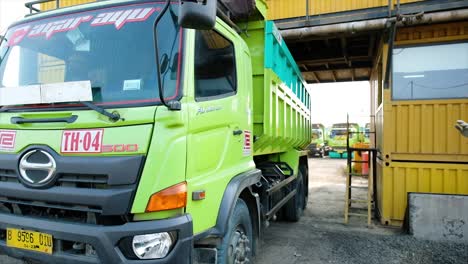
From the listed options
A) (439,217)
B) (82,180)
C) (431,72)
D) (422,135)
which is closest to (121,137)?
(82,180)

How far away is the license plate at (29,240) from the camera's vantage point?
2148mm

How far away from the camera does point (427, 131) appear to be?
19.1ft

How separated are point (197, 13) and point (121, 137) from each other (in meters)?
0.88

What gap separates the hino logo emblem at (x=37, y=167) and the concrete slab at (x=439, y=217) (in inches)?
204

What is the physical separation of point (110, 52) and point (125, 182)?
98 cm

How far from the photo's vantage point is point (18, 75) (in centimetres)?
274

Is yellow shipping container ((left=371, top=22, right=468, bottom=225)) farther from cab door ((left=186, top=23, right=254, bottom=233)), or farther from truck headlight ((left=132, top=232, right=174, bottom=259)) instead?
truck headlight ((left=132, top=232, right=174, bottom=259))

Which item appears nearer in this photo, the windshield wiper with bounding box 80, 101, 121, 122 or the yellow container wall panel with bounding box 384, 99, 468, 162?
the windshield wiper with bounding box 80, 101, 121, 122

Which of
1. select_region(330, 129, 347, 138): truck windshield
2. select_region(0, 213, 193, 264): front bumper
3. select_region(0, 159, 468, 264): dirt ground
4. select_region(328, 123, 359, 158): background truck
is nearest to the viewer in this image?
select_region(0, 213, 193, 264): front bumper

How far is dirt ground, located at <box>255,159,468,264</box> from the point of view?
4.43 meters

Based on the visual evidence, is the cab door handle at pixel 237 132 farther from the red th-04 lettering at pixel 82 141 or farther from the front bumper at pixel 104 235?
the red th-04 lettering at pixel 82 141

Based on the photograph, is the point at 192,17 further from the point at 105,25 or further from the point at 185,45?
the point at 105,25

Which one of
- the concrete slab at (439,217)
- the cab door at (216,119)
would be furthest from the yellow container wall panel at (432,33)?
the cab door at (216,119)

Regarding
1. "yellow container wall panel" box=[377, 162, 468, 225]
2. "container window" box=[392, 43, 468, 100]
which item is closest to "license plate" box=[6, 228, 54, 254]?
"yellow container wall panel" box=[377, 162, 468, 225]
